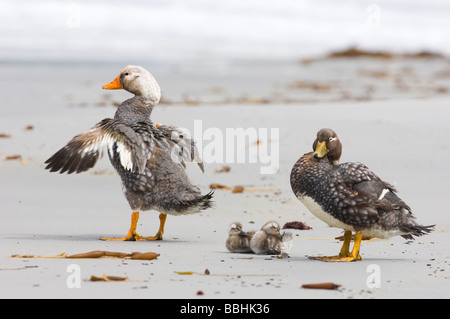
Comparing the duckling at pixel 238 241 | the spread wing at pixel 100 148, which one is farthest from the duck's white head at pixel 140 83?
the duckling at pixel 238 241

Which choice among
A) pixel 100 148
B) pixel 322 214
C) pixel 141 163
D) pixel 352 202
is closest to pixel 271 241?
pixel 322 214

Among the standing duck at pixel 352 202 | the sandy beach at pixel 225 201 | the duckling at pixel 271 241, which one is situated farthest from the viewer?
the duckling at pixel 271 241

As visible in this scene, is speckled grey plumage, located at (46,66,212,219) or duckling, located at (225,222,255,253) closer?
duckling, located at (225,222,255,253)

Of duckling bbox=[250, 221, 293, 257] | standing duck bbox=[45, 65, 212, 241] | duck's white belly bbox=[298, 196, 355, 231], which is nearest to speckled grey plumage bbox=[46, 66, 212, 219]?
standing duck bbox=[45, 65, 212, 241]

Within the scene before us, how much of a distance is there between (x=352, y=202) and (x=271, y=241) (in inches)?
32.0

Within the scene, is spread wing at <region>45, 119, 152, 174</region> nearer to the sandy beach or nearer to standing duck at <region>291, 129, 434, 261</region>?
the sandy beach

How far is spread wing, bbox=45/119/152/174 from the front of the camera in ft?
22.9

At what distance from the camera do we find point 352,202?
6.01 meters

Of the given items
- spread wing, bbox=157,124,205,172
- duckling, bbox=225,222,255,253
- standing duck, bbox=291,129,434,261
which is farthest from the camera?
spread wing, bbox=157,124,205,172

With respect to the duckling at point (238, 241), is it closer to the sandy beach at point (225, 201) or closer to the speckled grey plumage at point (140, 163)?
the sandy beach at point (225, 201)

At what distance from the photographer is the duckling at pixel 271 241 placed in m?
6.38

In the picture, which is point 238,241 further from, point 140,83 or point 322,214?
point 140,83

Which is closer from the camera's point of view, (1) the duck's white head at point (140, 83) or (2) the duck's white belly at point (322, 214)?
(2) the duck's white belly at point (322, 214)

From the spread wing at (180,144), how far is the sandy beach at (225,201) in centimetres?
68
